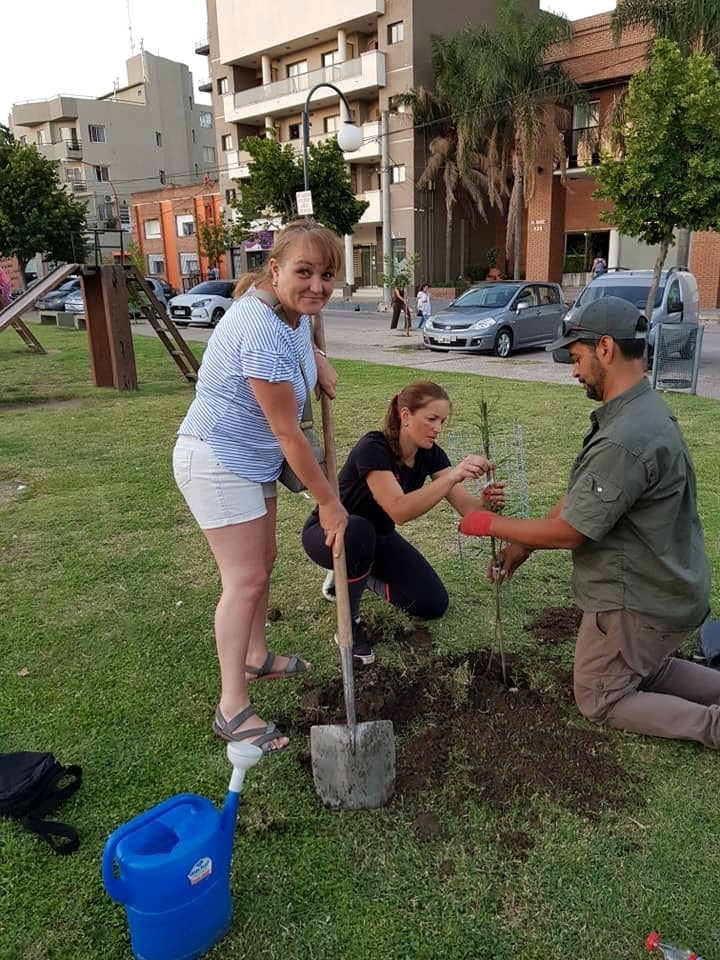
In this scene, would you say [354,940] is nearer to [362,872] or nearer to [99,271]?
[362,872]

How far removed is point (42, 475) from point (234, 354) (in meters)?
4.55

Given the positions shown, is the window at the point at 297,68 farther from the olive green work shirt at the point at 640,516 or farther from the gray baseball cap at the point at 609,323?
the olive green work shirt at the point at 640,516

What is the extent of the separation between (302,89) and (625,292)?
2795 cm

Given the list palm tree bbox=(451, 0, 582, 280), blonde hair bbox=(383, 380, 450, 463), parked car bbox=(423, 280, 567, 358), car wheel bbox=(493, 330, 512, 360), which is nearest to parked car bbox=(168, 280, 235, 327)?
parked car bbox=(423, 280, 567, 358)

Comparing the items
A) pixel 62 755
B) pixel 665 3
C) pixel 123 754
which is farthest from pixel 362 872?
pixel 665 3

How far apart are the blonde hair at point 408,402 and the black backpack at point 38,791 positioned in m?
1.67

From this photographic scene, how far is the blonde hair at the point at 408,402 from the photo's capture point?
287cm

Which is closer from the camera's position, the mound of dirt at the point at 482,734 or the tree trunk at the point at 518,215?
the mound of dirt at the point at 482,734

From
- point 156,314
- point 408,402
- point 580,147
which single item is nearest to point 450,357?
point 156,314

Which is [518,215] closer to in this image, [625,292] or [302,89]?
[302,89]

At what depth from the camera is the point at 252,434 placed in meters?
2.46

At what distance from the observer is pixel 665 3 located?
20.2 metres

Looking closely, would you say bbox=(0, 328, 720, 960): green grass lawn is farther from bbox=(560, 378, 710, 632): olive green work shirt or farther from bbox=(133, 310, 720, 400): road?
bbox=(133, 310, 720, 400): road

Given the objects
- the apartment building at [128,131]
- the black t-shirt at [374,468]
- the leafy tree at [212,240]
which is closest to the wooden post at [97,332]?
the black t-shirt at [374,468]
